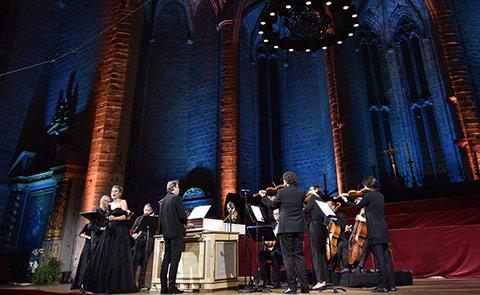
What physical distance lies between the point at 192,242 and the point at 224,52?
1025 cm

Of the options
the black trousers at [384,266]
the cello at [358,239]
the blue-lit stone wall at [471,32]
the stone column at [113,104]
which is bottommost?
the black trousers at [384,266]

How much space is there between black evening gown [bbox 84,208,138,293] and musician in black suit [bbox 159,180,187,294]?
0.65 metres

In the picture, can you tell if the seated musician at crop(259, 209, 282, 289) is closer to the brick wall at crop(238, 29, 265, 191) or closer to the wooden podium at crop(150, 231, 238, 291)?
the wooden podium at crop(150, 231, 238, 291)

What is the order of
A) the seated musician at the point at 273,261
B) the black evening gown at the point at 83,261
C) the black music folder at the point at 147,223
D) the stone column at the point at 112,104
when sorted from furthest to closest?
the stone column at the point at 112,104 → the black evening gown at the point at 83,261 → the black music folder at the point at 147,223 → the seated musician at the point at 273,261

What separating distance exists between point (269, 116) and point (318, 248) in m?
11.7

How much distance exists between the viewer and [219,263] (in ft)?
17.4

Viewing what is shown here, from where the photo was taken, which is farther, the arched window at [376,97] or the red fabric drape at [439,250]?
the arched window at [376,97]

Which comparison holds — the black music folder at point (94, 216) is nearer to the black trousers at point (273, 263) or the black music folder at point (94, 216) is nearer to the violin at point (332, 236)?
the black trousers at point (273, 263)

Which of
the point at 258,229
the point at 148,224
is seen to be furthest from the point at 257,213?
the point at 148,224

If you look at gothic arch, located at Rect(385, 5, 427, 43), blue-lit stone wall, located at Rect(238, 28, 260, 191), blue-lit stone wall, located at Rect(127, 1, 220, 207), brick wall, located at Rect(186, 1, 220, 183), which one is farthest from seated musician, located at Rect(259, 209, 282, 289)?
gothic arch, located at Rect(385, 5, 427, 43)

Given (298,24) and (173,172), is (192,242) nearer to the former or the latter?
(298,24)

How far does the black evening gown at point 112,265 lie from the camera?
197 inches

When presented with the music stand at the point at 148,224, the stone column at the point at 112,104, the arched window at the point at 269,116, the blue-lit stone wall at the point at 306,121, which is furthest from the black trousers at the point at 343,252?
the arched window at the point at 269,116

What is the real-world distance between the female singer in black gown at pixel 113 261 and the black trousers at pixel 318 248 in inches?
107
